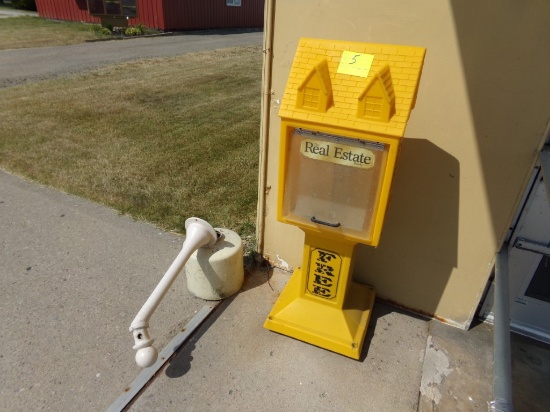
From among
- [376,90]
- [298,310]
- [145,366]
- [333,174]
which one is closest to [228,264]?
[298,310]

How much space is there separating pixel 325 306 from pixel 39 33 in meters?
18.0

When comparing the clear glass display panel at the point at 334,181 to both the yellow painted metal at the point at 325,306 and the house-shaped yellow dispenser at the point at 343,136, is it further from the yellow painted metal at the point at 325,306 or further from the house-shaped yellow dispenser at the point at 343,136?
the yellow painted metal at the point at 325,306

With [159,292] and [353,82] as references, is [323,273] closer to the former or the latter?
[159,292]

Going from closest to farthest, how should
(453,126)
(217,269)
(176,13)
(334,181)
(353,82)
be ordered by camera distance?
(353,82) < (334,181) < (453,126) < (217,269) < (176,13)

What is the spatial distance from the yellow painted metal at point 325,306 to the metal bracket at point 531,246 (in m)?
0.96

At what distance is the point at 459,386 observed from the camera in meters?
2.33

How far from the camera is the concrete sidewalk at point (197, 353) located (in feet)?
7.29

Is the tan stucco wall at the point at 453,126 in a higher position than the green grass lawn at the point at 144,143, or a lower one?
higher

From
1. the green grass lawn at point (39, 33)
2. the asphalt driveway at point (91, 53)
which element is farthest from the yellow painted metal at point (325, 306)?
the green grass lawn at point (39, 33)

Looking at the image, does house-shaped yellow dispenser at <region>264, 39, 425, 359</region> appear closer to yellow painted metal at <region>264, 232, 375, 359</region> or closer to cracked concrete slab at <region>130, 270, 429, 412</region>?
yellow painted metal at <region>264, 232, 375, 359</region>

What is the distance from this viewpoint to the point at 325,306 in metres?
2.64

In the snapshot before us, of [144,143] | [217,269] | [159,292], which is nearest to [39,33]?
[144,143]

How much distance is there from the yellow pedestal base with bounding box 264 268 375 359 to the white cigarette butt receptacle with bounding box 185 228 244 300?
0.38 meters

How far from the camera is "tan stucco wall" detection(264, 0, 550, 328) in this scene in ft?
6.44
